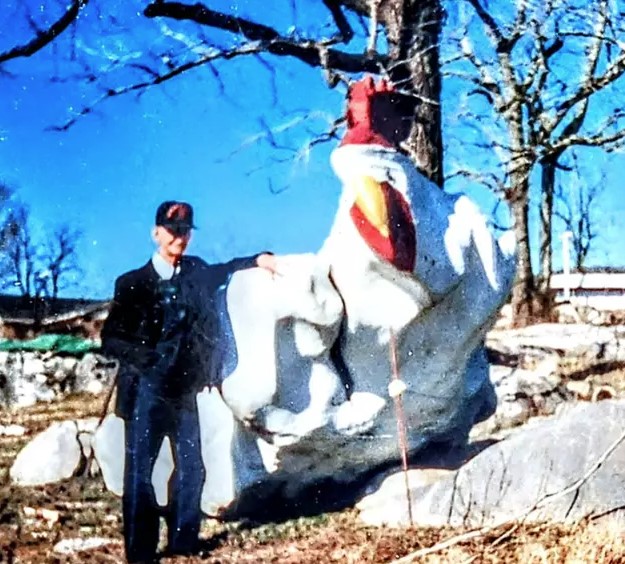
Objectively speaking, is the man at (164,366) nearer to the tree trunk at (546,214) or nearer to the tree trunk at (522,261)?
the tree trunk at (522,261)

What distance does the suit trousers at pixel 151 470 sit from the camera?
389 cm

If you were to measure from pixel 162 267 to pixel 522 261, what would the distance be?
1.55m

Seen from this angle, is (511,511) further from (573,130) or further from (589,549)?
(573,130)

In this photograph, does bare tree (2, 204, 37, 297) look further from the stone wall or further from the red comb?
the red comb

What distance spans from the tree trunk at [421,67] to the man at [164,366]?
3.10 ft

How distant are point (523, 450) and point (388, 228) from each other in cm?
112

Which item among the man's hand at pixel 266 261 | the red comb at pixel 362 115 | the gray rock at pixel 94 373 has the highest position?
the red comb at pixel 362 115

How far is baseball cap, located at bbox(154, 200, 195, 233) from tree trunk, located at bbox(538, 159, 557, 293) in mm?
1524

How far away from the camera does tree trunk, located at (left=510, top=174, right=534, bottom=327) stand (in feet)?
15.0

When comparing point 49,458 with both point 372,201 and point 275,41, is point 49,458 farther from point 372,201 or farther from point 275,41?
point 275,41

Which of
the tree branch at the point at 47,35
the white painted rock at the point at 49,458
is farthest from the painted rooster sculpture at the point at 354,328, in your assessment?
the tree branch at the point at 47,35

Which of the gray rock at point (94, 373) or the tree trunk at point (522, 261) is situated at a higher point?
the tree trunk at point (522, 261)

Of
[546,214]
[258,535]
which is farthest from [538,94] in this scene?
[258,535]

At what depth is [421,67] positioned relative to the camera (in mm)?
4355
